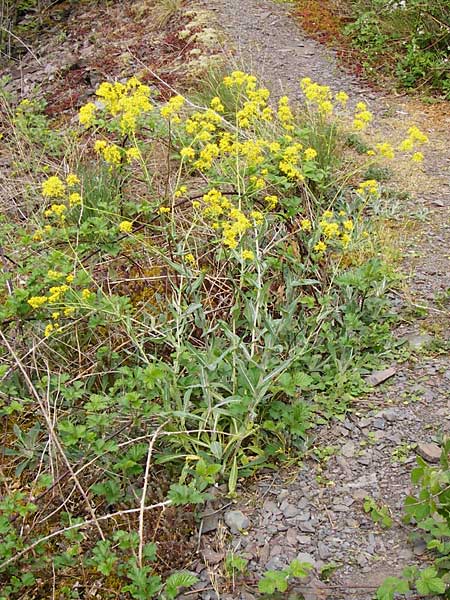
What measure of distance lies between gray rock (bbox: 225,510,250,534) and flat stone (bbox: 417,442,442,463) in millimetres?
640

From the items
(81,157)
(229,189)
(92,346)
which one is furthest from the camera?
(81,157)

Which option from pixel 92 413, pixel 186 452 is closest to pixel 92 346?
pixel 92 413

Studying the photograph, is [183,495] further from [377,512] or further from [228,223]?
[228,223]

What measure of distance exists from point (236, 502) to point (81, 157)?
2674mm

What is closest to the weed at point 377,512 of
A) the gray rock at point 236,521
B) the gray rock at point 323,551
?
the gray rock at point 323,551

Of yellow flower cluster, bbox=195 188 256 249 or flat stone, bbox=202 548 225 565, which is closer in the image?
flat stone, bbox=202 548 225 565

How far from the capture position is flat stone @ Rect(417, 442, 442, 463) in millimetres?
2398

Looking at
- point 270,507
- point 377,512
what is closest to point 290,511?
point 270,507

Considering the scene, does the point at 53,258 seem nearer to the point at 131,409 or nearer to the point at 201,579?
the point at 131,409

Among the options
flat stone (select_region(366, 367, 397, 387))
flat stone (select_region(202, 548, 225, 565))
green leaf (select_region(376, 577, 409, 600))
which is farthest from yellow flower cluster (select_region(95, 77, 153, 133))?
green leaf (select_region(376, 577, 409, 600))

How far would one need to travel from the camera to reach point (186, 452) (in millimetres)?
2449

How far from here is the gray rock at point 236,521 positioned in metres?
2.31

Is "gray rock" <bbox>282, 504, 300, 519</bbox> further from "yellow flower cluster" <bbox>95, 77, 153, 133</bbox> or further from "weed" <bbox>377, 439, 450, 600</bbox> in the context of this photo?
"yellow flower cluster" <bbox>95, 77, 153, 133</bbox>

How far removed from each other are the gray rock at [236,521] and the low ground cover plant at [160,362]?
7cm
